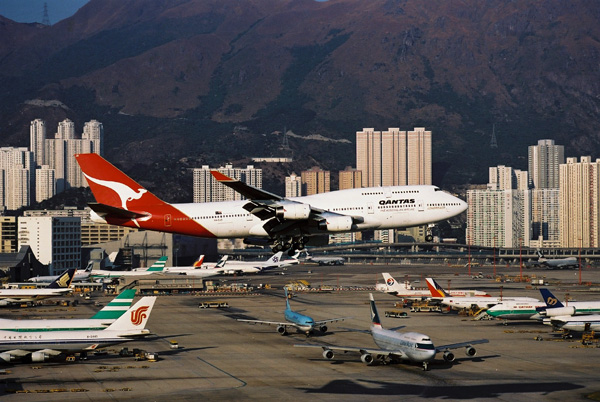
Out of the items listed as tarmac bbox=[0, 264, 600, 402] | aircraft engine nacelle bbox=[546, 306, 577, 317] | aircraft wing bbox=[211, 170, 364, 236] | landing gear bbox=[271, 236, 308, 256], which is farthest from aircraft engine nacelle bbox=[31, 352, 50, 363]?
aircraft engine nacelle bbox=[546, 306, 577, 317]

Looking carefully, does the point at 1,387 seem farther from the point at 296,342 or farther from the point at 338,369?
the point at 296,342

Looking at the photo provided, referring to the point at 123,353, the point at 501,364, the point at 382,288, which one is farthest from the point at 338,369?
the point at 382,288

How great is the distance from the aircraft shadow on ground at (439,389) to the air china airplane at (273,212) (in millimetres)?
15566

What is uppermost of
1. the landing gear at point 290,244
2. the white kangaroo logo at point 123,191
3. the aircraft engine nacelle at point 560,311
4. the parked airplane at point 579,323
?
the white kangaroo logo at point 123,191

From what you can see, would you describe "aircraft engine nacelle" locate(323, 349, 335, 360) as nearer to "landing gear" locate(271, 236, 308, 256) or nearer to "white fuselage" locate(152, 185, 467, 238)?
"white fuselage" locate(152, 185, 467, 238)

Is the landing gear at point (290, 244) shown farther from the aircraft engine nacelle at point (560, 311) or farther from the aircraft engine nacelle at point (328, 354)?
the aircraft engine nacelle at point (560, 311)

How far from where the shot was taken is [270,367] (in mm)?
107000

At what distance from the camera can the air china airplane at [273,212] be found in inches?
3398

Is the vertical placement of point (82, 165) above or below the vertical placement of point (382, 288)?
above

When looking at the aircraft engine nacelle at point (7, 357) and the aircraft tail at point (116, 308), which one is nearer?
the aircraft engine nacelle at point (7, 357)

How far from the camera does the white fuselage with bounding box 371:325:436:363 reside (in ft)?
338

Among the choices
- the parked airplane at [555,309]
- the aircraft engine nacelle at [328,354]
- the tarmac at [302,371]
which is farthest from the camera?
the parked airplane at [555,309]

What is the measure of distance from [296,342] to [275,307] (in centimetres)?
5344

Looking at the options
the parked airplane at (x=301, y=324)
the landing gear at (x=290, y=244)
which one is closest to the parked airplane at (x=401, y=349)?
the parked airplane at (x=301, y=324)
